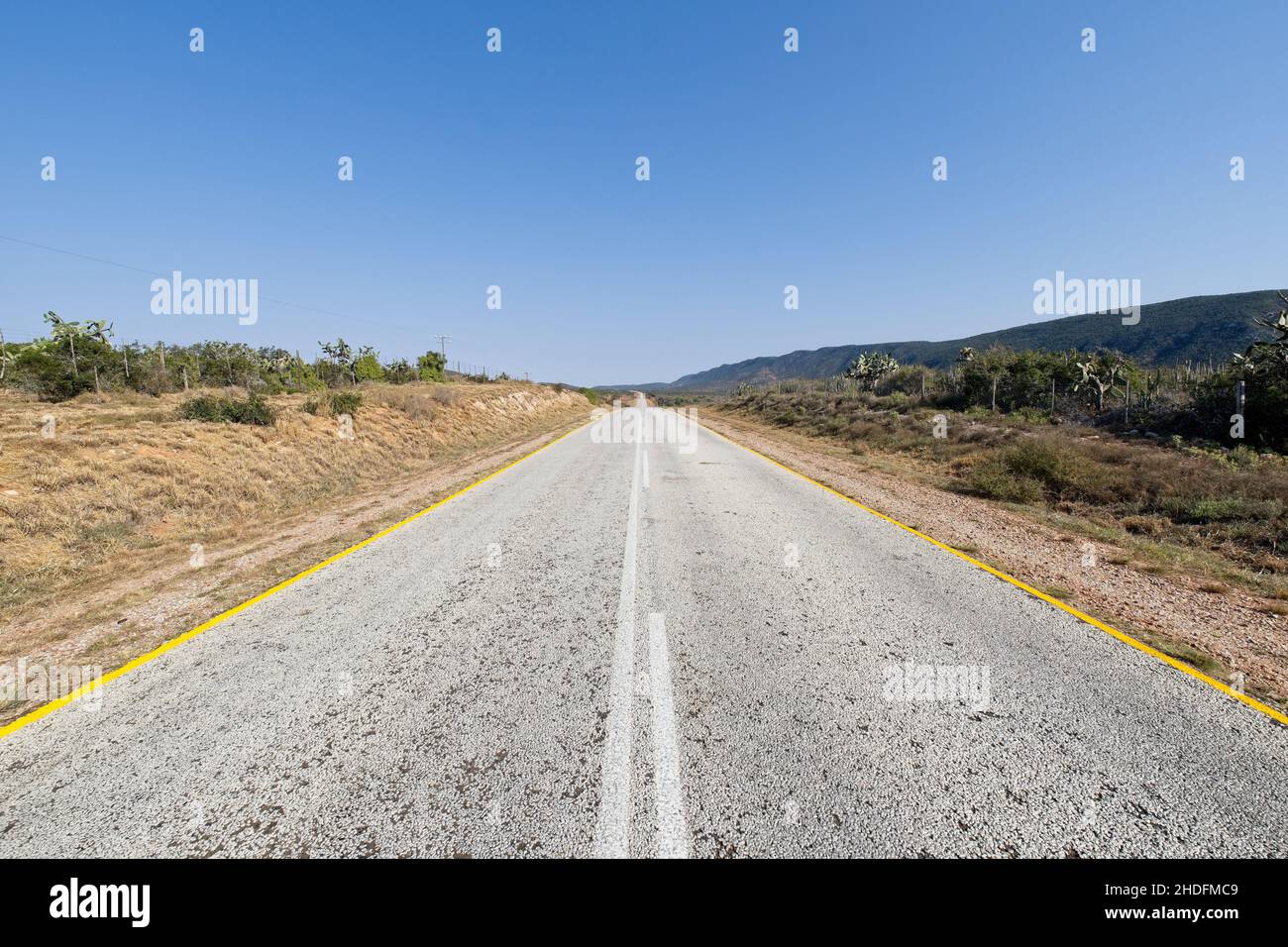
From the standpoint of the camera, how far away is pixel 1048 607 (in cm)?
504

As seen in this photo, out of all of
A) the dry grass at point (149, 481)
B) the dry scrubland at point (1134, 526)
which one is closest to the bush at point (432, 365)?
the dry grass at point (149, 481)

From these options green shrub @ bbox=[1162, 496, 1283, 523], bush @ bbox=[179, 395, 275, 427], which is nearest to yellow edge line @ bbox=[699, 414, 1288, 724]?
green shrub @ bbox=[1162, 496, 1283, 523]

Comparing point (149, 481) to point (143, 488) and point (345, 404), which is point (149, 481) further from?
point (345, 404)

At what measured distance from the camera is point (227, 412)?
14586 millimetres

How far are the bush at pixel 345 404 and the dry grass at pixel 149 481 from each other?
0.29m

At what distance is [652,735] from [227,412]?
56.4 ft

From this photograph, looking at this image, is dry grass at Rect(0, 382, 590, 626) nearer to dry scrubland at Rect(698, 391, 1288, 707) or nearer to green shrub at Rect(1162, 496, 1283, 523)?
dry scrubland at Rect(698, 391, 1288, 707)

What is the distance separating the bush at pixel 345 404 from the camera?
18.0 meters

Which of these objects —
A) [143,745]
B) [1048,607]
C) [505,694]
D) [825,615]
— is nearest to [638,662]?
[505,694]

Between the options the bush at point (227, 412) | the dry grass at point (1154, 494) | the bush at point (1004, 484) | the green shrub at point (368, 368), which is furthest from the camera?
the green shrub at point (368, 368)

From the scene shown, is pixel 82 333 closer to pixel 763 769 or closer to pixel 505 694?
pixel 505 694

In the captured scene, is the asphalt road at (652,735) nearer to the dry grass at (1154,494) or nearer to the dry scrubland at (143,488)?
the dry scrubland at (143,488)

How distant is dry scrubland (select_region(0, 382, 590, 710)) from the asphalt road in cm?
189

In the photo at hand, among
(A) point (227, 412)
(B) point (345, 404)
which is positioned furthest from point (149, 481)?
(B) point (345, 404)
